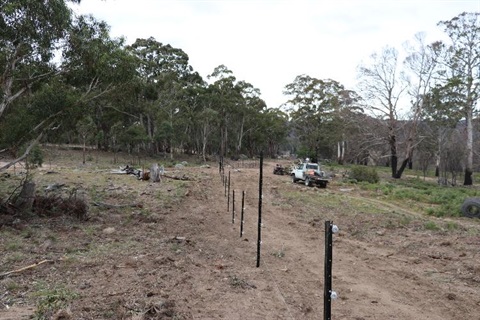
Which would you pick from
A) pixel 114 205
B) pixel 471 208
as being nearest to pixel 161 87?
pixel 114 205

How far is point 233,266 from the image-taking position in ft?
23.7

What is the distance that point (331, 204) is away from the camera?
16.0 m

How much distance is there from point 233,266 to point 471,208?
11804mm

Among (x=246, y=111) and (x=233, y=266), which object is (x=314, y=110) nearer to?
(x=246, y=111)

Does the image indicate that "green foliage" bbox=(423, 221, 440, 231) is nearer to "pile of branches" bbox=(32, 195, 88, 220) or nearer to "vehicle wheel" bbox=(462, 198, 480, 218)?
"vehicle wheel" bbox=(462, 198, 480, 218)

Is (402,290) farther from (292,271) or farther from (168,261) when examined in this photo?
(168,261)

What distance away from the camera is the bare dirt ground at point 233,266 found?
5.29m

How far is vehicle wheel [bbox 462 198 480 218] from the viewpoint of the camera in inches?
566

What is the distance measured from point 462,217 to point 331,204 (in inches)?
197

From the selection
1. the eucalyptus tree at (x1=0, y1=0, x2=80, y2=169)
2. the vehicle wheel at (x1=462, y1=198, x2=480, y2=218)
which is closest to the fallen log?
the eucalyptus tree at (x1=0, y1=0, x2=80, y2=169)

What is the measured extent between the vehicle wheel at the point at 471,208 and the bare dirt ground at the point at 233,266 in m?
1.40

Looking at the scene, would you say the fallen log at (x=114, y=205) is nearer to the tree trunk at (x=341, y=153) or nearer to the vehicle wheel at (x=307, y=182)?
the vehicle wheel at (x=307, y=182)

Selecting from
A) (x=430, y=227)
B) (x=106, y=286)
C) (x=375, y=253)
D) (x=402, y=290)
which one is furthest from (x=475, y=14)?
(x=106, y=286)

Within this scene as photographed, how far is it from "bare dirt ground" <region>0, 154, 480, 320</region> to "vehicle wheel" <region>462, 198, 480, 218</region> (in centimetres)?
140
